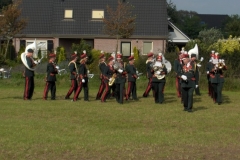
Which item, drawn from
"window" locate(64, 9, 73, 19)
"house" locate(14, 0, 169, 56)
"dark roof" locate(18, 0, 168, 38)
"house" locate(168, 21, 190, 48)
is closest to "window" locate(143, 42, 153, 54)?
"house" locate(14, 0, 169, 56)

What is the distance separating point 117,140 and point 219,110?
6.70 meters

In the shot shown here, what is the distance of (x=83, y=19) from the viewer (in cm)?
4709

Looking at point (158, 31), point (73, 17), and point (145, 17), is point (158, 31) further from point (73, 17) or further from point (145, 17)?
point (73, 17)

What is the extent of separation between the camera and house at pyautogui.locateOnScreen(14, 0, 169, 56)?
46.3m

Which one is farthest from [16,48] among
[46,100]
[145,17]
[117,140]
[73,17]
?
[117,140]

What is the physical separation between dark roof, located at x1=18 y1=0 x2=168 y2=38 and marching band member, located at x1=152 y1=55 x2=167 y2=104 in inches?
1034

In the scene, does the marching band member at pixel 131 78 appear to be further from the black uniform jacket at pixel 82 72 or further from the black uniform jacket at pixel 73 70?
the black uniform jacket at pixel 73 70

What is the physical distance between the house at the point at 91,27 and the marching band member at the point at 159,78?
1014 inches

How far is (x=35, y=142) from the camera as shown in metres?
11.6

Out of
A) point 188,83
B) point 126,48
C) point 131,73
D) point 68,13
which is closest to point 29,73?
point 131,73

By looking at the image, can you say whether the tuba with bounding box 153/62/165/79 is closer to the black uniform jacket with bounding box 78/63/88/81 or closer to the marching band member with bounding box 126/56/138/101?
the marching band member with bounding box 126/56/138/101

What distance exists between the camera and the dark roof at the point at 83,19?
4650 cm

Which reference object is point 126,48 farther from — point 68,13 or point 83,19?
point 68,13

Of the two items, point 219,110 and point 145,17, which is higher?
point 145,17
